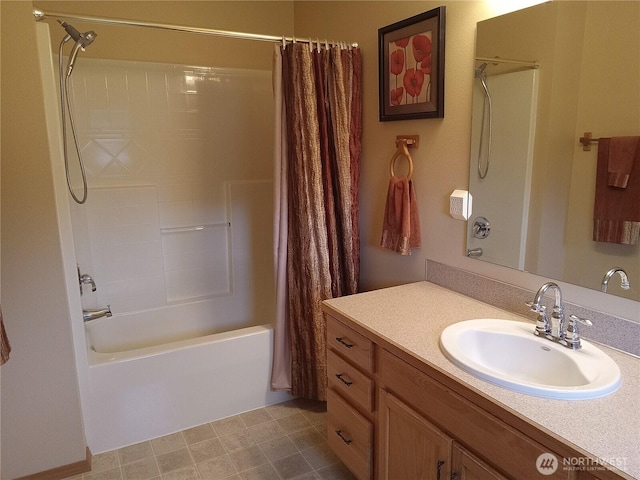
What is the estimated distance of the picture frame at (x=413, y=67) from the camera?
6.27ft

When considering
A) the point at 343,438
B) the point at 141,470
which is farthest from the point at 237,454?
the point at 343,438

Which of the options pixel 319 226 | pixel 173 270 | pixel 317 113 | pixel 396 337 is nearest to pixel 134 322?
pixel 173 270

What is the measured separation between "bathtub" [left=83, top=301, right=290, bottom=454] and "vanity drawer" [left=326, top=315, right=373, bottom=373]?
0.71 metres

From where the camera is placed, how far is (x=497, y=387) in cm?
119

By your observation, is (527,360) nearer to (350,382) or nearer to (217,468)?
(350,382)

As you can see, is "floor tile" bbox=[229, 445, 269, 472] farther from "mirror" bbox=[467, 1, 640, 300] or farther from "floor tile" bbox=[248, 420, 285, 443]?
"mirror" bbox=[467, 1, 640, 300]

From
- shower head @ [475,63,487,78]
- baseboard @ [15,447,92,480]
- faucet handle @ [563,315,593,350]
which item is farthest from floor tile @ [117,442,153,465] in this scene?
shower head @ [475,63,487,78]

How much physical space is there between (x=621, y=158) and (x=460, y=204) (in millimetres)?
625

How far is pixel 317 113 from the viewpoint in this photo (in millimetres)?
2254

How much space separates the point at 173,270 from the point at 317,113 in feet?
4.71

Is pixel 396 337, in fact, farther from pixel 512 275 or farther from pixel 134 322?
pixel 134 322

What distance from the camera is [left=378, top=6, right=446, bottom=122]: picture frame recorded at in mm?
1910

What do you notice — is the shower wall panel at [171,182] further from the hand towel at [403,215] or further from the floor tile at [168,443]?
the hand towel at [403,215]

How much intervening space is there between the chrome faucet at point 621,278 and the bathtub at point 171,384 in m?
1.59
